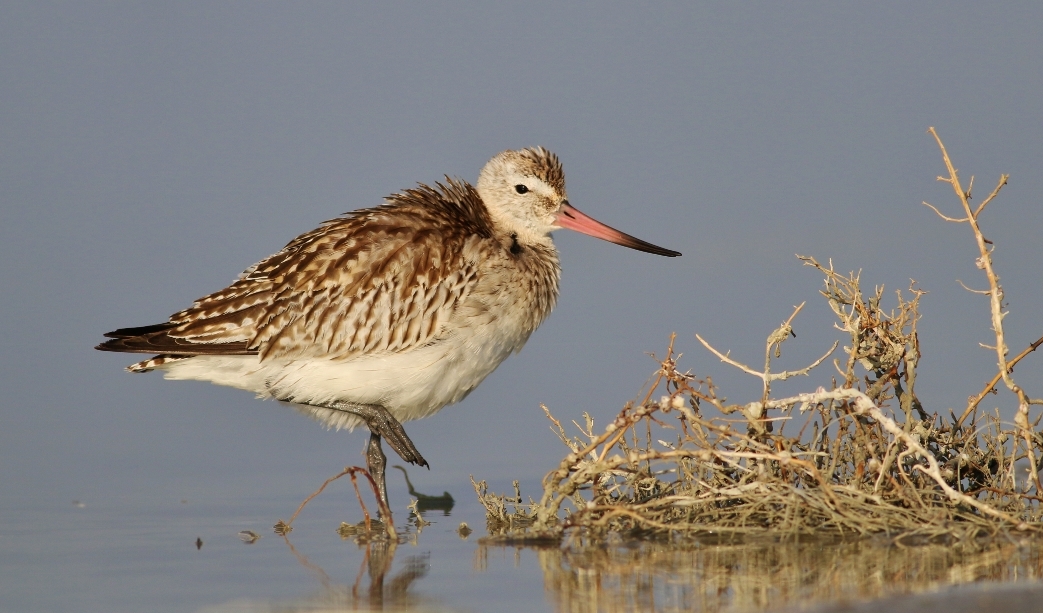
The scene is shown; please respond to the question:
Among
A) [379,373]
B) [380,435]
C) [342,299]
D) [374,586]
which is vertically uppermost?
[342,299]

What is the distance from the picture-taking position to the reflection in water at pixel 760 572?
4457 millimetres

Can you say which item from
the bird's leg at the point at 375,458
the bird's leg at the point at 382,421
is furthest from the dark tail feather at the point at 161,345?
the bird's leg at the point at 375,458

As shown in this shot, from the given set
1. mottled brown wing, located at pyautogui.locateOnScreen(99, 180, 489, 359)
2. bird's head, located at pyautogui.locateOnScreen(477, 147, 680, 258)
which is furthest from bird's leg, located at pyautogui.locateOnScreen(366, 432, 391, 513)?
bird's head, located at pyautogui.locateOnScreen(477, 147, 680, 258)

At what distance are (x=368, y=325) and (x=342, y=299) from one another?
8.6 inches

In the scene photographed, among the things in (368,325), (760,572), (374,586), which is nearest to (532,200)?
(368,325)

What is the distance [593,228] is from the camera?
26.6 ft

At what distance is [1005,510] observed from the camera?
5.43m

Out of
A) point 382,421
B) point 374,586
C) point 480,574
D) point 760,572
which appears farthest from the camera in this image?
point 382,421

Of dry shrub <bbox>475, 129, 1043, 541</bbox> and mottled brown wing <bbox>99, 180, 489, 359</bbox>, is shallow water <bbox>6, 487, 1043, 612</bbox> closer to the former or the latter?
dry shrub <bbox>475, 129, 1043, 541</bbox>

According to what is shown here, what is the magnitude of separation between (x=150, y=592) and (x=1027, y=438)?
380 centimetres

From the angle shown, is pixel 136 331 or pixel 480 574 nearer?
pixel 480 574

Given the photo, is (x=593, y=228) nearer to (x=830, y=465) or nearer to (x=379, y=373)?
(x=379, y=373)

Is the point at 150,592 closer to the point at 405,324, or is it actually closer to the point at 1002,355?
the point at 405,324

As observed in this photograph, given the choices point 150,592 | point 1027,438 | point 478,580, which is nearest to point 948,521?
point 1027,438
